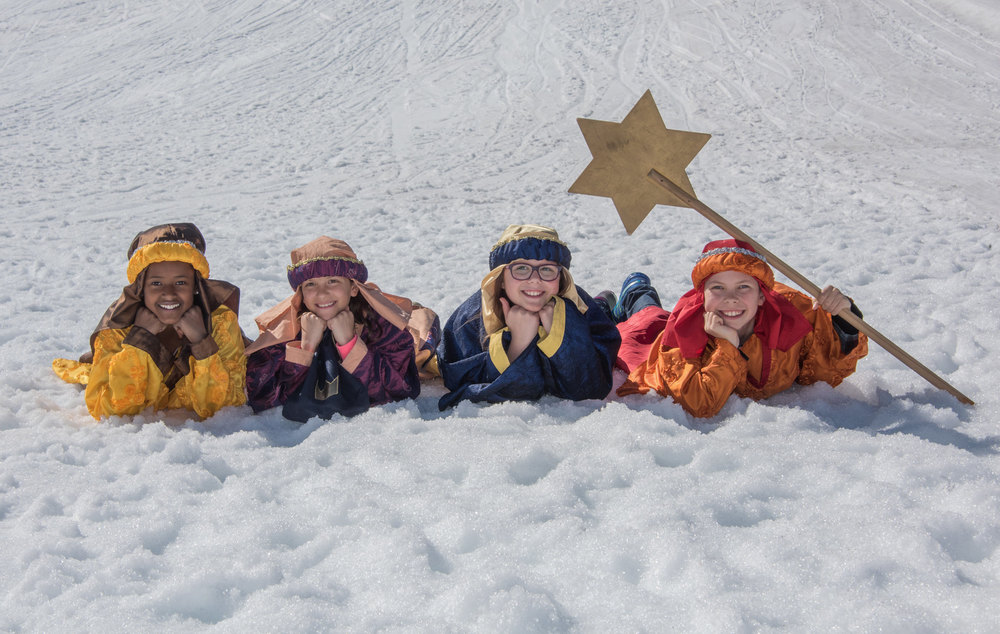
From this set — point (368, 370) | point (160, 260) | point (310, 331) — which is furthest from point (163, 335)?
point (368, 370)

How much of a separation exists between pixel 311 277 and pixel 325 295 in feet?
0.34

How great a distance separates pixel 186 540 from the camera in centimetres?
244

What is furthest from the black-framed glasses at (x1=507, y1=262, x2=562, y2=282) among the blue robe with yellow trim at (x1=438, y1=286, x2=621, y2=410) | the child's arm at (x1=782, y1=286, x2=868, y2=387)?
the child's arm at (x1=782, y1=286, x2=868, y2=387)

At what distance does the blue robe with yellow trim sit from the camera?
3.44 metres

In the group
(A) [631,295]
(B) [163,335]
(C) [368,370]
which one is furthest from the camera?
(A) [631,295]

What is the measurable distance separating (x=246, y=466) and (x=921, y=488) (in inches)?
95.5

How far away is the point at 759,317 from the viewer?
3453mm

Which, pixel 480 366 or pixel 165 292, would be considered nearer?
pixel 165 292

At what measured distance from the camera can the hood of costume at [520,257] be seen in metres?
3.40

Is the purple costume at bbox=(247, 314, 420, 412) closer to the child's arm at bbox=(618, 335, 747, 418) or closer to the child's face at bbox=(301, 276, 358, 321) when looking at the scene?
the child's face at bbox=(301, 276, 358, 321)

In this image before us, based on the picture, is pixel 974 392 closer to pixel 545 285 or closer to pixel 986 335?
pixel 986 335

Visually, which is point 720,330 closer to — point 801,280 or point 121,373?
point 801,280

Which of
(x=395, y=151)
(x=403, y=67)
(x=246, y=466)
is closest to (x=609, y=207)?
(x=395, y=151)

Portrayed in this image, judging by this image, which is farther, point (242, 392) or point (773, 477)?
point (242, 392)
